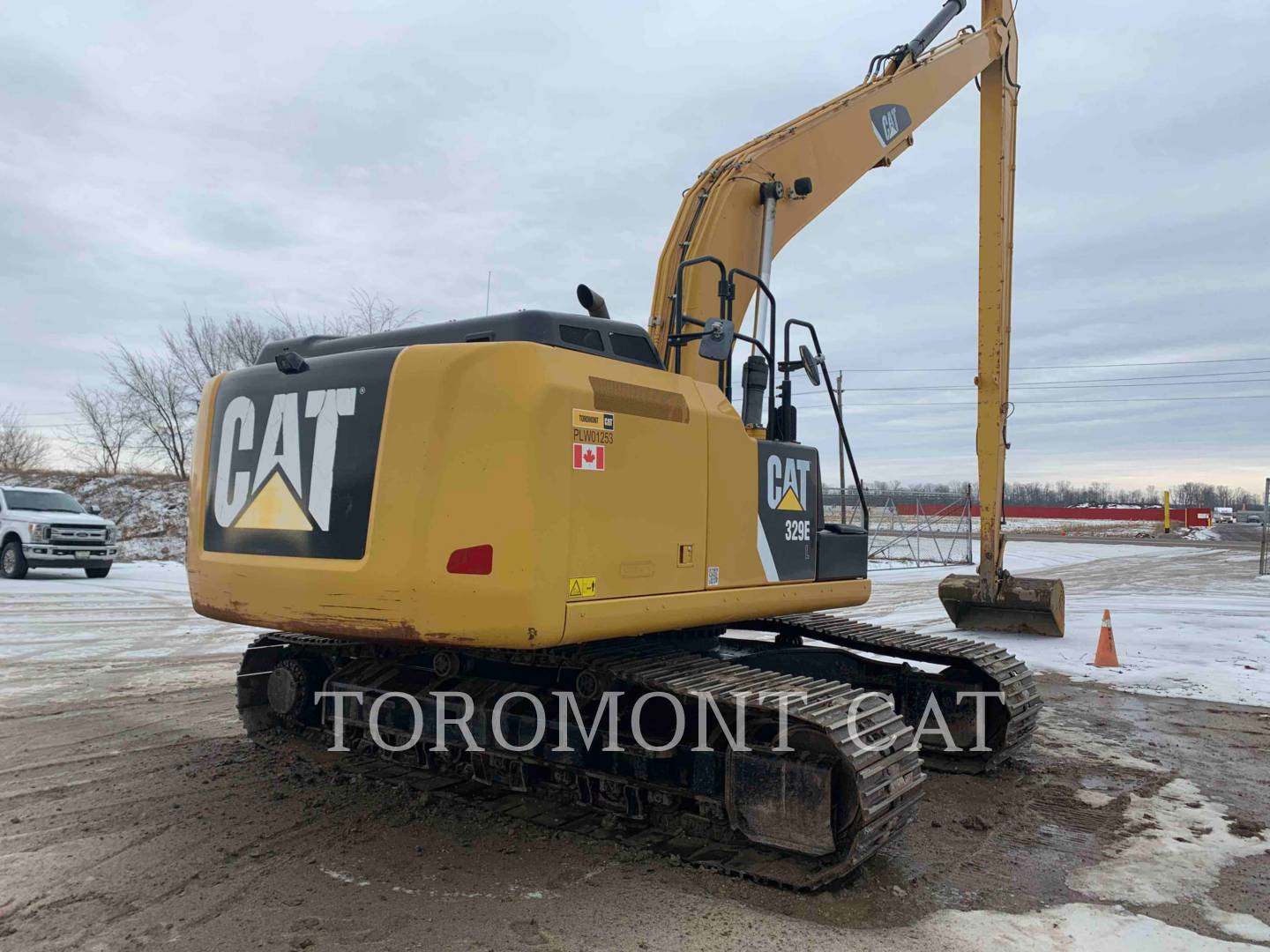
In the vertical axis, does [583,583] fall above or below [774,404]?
below

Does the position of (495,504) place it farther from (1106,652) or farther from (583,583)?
(1106,652)

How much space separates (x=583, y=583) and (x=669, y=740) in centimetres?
104

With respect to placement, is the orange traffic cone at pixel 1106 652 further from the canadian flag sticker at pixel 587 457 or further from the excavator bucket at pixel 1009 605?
the canadian flag sticker at pixel 587 457

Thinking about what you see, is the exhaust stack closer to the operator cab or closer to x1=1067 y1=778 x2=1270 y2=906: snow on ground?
the operator cab

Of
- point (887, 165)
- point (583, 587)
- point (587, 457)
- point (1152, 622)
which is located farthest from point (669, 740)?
point (1152, 622)

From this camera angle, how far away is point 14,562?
17672 mm

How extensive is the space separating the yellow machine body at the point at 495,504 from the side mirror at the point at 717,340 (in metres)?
0.25

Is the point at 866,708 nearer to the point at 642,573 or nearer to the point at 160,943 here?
the point at 642,573

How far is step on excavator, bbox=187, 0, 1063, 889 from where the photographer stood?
3.75m

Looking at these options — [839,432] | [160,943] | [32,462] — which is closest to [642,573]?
[839,432]

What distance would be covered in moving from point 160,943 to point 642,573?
7.50 feet

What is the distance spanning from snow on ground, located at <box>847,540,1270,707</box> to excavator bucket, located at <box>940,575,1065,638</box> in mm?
165

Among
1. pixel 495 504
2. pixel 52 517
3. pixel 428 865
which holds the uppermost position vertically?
pixel 495 504

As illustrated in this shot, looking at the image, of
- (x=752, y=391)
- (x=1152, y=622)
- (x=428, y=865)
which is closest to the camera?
(x=428, y=865)
